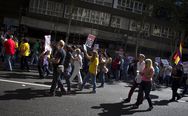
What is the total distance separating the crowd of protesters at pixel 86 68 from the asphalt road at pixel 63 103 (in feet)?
1.44

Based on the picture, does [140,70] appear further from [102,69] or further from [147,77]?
[102,69]

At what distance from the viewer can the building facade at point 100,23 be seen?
124 ft

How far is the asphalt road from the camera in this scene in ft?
27.0

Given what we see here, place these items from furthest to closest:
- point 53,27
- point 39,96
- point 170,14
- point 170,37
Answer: point 170,37, point 53,27, point 170,14, point 39,96

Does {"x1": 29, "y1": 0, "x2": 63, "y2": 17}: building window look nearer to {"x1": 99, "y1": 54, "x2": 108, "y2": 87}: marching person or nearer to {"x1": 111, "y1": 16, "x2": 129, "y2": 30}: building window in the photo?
{"x1": 111, "y1": 16, "x2": 129, "y2": 30}: building window

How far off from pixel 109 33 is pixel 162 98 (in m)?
27.6

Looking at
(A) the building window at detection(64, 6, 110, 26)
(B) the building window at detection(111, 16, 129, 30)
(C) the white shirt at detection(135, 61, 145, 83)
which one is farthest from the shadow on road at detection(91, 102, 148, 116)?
(B) the building window at detection(111, 16, 129, 30)

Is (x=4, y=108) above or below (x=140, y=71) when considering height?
below

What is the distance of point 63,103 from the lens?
9.24 meters

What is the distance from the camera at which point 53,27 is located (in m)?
37.9

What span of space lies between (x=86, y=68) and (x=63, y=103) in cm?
597

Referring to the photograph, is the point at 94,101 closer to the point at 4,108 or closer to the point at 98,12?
the point at 4,108

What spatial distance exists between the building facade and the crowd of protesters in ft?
59.0

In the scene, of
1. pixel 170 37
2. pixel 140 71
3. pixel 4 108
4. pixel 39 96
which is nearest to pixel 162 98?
pixel 140 71
